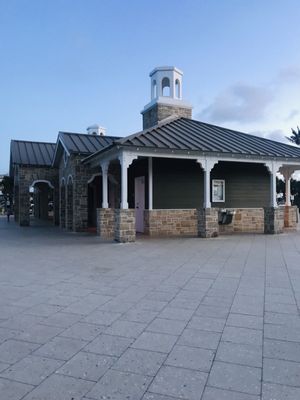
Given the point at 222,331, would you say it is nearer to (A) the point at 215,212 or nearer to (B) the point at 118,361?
(B) the point at 118,361

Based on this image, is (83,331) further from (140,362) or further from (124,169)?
(124,169)

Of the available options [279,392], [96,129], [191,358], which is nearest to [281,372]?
[279,392]

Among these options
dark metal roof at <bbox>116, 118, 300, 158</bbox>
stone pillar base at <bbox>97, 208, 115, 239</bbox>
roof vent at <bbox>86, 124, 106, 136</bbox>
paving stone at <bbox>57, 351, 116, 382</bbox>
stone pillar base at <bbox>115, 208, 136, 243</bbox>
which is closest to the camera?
paving stone at <bbox>57, 351, 116, 382</bbox>

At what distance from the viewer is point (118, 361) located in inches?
133

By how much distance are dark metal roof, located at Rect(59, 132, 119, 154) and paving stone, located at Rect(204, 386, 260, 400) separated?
14.1 m

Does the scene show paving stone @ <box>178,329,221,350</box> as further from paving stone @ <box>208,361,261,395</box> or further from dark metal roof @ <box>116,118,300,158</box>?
dark metal roof @ <box>116,118,300,158</box>

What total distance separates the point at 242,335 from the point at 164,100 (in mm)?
14862

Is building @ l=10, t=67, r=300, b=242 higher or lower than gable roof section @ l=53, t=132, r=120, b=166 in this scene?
lower

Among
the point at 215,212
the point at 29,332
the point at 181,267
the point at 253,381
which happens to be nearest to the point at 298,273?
the point at 181,267

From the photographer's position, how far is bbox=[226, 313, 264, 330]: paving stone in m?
4.31

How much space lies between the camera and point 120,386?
116 inches

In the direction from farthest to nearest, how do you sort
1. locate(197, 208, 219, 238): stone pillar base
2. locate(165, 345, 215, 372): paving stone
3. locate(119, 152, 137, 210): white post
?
1. locate(197, 208, 219, 238): stone pillar base
2. locate(119, 152, 137, 210): white post
3. locate(165, 345, 215, 372): paving stone

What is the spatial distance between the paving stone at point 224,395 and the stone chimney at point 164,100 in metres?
15.4

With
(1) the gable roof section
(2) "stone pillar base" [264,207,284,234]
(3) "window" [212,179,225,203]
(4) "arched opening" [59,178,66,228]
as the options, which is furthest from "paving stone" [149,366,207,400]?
(4) "arched opening" [59,178,66,228]
